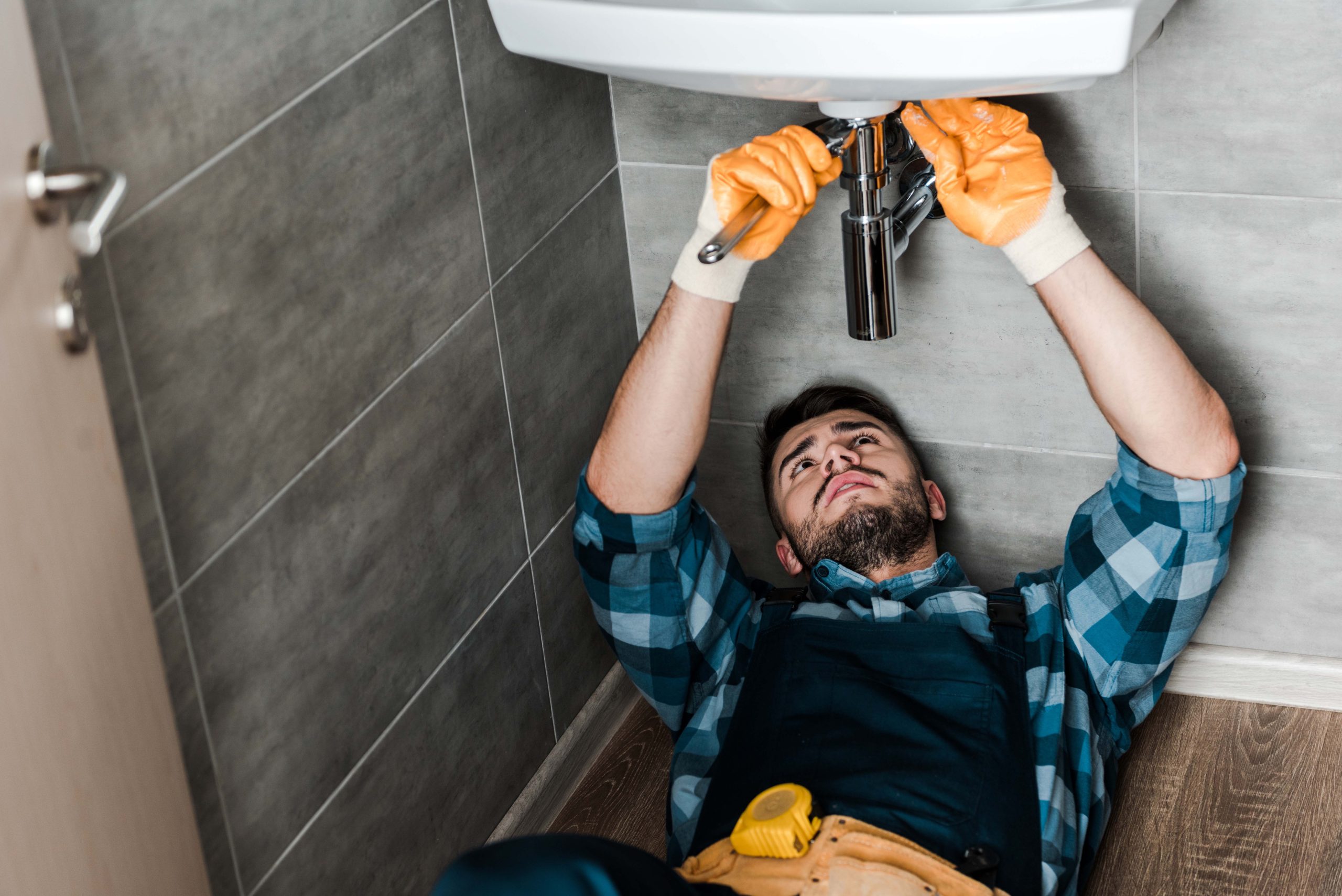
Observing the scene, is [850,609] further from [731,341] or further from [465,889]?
[465,889]

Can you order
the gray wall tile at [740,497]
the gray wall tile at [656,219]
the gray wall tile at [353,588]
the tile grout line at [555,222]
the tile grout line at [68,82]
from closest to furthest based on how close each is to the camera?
the tile grout line at [68,82] < the gray wall tile at [353,588] < the tile grout line at [555,222] < the gray wall tile at [656,219] < the gray wall tile at [740,497]

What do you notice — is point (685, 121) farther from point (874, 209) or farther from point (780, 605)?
point (780, 605)

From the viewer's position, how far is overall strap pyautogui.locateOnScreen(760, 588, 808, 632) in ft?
5.05

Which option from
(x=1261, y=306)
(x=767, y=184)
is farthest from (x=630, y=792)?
(x=1261, y=306)

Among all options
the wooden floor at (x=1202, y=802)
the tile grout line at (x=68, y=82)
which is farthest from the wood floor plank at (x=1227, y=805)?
the tile grout line at (x=68, y=82)

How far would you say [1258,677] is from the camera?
5.92ft

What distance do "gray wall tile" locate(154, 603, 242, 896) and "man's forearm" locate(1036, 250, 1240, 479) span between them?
871 mm

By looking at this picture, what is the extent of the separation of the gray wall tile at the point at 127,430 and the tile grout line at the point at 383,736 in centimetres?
32

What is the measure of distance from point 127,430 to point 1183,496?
Answer: 1.00 metres

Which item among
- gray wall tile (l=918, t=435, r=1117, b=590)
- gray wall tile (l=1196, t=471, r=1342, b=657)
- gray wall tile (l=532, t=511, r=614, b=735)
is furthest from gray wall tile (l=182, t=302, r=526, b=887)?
gray wall tile (l=1196, t=471, r=1342, b=657)

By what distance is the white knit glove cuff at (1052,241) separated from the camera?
4.45 ft

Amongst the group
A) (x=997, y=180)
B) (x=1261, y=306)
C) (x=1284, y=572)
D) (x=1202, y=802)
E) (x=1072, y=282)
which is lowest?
(x=1202, y=802)

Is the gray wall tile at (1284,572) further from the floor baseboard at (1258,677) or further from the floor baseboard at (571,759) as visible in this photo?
the floor baseboard at (571,759)

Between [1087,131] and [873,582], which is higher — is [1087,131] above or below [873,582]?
above
